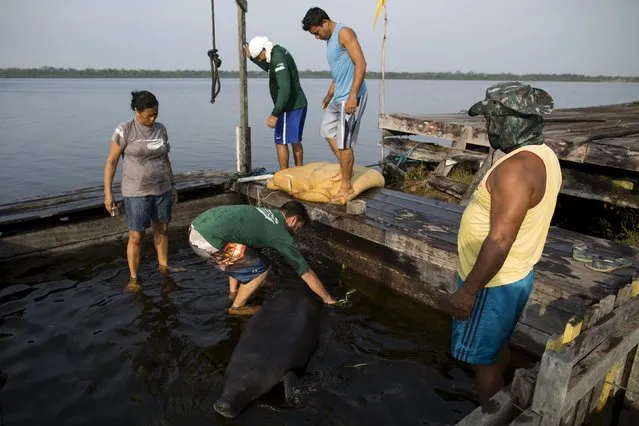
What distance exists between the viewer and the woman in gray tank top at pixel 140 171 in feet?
18.1

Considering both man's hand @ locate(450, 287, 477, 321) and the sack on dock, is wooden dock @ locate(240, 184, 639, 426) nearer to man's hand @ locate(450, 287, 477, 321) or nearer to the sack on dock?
the sack on dock

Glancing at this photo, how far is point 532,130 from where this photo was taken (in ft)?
9.20

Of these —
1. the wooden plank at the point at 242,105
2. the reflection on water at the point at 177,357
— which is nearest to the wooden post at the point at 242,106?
the wooden plank at the point at 242,105

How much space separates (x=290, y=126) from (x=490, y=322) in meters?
5.80

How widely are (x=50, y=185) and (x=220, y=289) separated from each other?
1160cm

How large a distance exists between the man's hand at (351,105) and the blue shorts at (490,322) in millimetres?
3960

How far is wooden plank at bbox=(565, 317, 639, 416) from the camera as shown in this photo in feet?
9.47

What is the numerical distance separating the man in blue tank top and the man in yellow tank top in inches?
141

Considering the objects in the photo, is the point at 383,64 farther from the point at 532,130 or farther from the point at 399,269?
the point at 532,130

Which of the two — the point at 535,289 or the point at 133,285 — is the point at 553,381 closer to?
the point at 535,289

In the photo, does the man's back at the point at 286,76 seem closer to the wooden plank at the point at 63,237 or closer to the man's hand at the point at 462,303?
the wooden plank at the point at 63,237

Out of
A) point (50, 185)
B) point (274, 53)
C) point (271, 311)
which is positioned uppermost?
point (274, 53)

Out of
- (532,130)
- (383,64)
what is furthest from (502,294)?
(383,64)

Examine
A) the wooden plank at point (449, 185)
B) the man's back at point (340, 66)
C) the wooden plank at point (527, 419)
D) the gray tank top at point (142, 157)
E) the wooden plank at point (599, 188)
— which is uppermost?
the man's back at point (340, 66)
